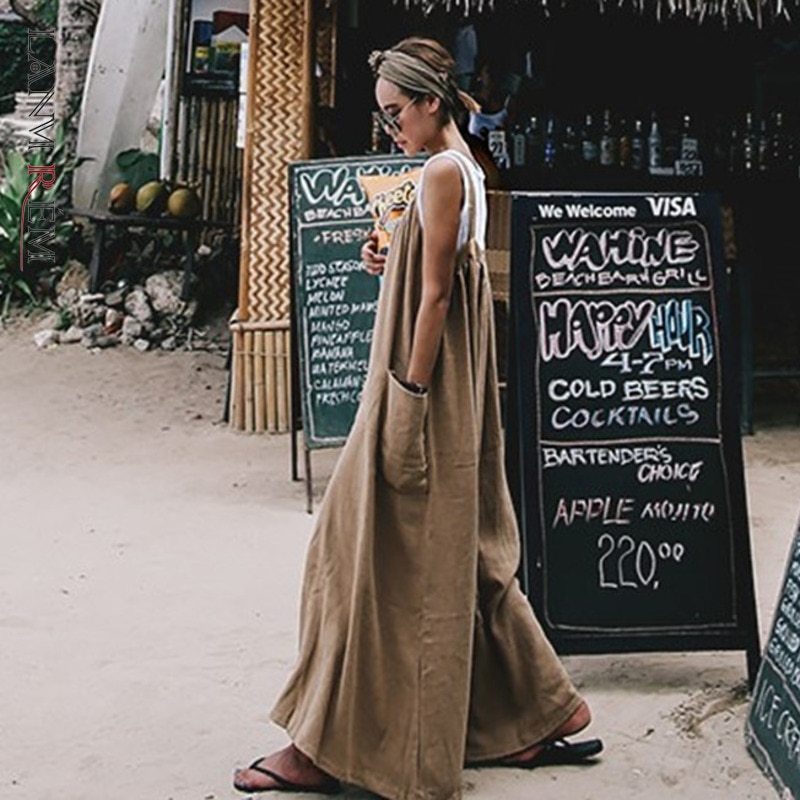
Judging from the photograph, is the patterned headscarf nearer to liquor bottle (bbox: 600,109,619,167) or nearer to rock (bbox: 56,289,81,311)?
liquor bottle (bbox: 600,109,619,167)

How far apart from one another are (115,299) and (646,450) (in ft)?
22.0

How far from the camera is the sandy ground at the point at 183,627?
175 inches

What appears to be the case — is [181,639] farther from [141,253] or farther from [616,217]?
[141,253]

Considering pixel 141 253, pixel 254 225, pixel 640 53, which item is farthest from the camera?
pixel 141 253

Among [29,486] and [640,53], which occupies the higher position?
[640,53]

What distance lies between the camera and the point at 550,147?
9.48 meters

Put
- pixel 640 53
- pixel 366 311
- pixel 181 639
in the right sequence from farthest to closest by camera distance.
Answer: pixel 640 53 < pixel 366 311 < pixel 181 639

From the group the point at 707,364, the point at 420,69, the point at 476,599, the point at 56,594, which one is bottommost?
the point at 56,594

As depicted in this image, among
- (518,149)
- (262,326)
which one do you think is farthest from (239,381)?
(518,149)

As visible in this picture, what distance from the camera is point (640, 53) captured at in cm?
1023

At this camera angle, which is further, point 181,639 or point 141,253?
point 141,253

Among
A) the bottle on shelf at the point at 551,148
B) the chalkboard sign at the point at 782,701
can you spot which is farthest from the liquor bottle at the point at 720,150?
the chalkboard sign at the point at 782,701

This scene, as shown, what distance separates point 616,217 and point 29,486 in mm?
3847

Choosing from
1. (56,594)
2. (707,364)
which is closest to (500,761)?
(707,364)
